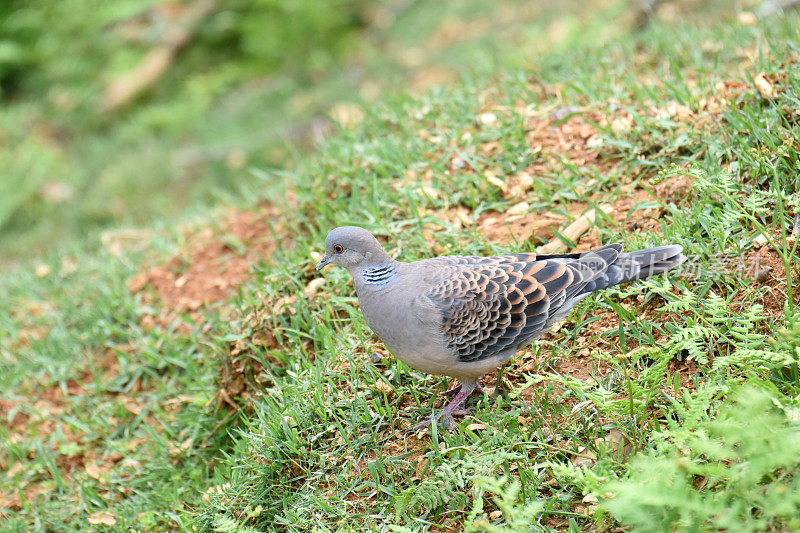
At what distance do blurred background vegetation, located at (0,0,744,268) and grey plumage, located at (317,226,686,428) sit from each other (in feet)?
18.1

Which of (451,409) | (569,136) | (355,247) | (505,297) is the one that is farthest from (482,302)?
(569,136)

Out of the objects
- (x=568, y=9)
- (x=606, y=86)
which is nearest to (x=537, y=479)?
(x=606, y=86)

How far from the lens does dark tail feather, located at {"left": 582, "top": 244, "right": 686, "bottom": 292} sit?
3.42 m

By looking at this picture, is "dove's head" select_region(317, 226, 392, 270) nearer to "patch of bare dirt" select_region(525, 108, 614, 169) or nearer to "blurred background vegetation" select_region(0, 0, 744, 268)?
"patch of bare dirt" select_region(525, 108, 614, 169)

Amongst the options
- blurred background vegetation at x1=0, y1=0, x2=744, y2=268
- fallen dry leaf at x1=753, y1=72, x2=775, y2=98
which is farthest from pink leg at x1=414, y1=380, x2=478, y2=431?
blurred background vegetation at x1=0, y1=0, x2=744, y2=268

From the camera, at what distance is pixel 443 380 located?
12.7 feet

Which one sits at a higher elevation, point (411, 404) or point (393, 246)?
point (393, 246)

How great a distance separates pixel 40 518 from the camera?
4219 mm

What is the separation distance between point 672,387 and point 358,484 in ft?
5.26

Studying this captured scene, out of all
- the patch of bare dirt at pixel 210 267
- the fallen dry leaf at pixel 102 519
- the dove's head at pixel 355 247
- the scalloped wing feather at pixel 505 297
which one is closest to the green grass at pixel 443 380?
the fallen dry leaf at pixel 102 519

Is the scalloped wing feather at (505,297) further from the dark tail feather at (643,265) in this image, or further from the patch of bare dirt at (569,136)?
the patch of bare dirt at (569,136)

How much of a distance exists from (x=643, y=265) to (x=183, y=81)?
923 cm

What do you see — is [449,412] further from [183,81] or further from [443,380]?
[183,81]

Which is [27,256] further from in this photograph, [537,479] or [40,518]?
[537,479]
